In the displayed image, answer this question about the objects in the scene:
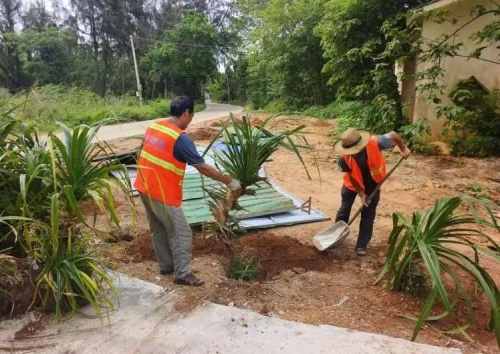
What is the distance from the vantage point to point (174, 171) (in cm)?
289

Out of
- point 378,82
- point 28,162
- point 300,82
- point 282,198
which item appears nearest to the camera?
point 28,162

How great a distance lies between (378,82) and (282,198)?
18.6 ft

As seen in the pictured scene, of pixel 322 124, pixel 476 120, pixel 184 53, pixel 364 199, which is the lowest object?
pixel 322 124

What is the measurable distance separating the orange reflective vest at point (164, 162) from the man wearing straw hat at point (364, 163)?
1.52 metres

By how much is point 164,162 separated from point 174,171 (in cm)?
10

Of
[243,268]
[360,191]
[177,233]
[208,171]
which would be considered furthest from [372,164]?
[177,233]

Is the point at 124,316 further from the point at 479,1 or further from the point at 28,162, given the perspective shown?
the point at 479,1

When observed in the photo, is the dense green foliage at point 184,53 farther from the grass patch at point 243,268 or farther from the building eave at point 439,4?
the grass patch at point 243,268

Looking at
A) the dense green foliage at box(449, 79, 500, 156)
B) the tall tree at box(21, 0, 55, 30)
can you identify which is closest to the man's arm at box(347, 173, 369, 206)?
the dense green foliage at box(449, 79, 500, 156)

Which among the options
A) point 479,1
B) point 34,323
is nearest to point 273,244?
point 34,323

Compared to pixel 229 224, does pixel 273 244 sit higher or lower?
lower

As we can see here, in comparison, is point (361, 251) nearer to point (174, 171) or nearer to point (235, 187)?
point (235, 187)

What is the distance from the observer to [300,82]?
21516 mm

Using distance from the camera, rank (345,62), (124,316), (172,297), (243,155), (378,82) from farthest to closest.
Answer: (345,62) < (378,82) < (243,155) < (172,297) < (124,316)
